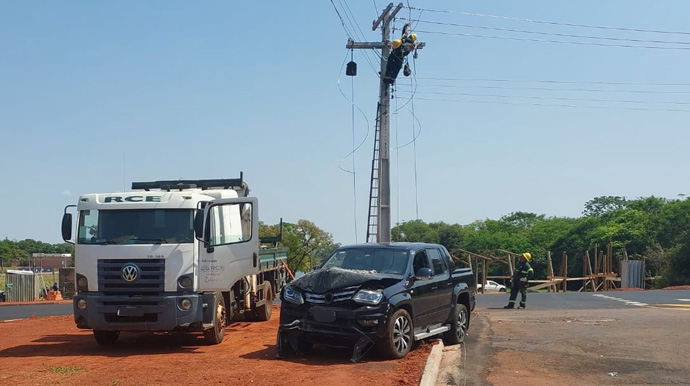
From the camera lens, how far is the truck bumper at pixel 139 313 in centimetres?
1183

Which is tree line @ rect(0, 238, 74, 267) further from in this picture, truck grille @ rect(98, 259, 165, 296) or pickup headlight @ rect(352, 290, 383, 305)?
pickup headlight @ rect(352, 290, 383, 305)

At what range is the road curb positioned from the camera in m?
8.73

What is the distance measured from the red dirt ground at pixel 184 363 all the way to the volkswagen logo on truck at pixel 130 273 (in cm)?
123

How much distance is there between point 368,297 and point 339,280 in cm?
55

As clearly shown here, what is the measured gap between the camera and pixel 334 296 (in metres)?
10.6

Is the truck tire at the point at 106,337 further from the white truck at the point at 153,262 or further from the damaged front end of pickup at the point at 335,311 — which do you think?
the damaged front end of pickup at the point at 335,311

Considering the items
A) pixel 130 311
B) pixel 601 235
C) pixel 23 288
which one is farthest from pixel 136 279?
pixel 601 235

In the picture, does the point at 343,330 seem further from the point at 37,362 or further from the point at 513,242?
the point at 513,242

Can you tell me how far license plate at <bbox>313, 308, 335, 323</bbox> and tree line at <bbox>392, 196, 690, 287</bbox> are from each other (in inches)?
1543

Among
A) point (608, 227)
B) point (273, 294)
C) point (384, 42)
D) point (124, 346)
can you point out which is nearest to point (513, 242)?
point (608, 227)

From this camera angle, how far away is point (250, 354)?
11.5 metres

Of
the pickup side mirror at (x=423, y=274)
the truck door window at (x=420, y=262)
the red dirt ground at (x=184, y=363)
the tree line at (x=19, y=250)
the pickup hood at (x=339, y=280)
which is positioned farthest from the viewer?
the tree line at (x=19, y=250)

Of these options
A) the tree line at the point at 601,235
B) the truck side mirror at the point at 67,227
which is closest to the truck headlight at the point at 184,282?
the truck side mirror at the point at 67,227

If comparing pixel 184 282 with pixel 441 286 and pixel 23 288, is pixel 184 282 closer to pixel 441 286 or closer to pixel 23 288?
pixel 441 286
